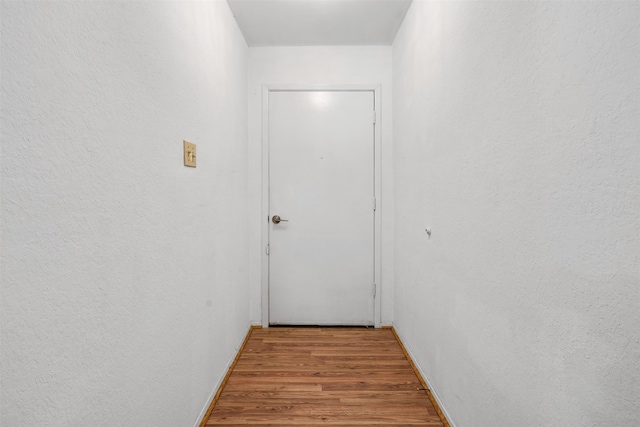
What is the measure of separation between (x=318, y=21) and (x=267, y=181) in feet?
4.12

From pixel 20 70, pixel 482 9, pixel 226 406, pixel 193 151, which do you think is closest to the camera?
pixel 20 70

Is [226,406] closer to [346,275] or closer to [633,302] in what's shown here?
[346,275]

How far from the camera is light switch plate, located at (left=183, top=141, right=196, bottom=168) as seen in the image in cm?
139

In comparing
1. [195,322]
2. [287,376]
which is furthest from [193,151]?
[287,376]

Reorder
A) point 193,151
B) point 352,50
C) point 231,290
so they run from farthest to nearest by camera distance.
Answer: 1. point 352,50
2. point 231,290
3. point 193,151

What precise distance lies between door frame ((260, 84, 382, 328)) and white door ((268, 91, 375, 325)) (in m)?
0.03

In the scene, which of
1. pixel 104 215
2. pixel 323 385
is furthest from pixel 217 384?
pixel 104 215

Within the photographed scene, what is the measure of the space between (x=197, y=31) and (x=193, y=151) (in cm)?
59

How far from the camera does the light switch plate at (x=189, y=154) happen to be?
Answer: 1393 mm

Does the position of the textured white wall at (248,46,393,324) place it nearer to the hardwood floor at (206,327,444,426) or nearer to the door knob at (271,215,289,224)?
the door knob at (271,215,289,224)

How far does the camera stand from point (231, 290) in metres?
2.12

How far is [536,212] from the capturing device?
898mm

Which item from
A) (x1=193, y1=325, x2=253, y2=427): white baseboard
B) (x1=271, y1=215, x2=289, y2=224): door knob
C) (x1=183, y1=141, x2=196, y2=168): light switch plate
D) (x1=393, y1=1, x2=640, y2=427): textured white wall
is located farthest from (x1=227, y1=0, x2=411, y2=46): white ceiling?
(x1=193, y1=325, x2=253, y2=427): white baseboard

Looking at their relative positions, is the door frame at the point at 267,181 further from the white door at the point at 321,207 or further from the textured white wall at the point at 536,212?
the textured white wall at the point at 536,212
